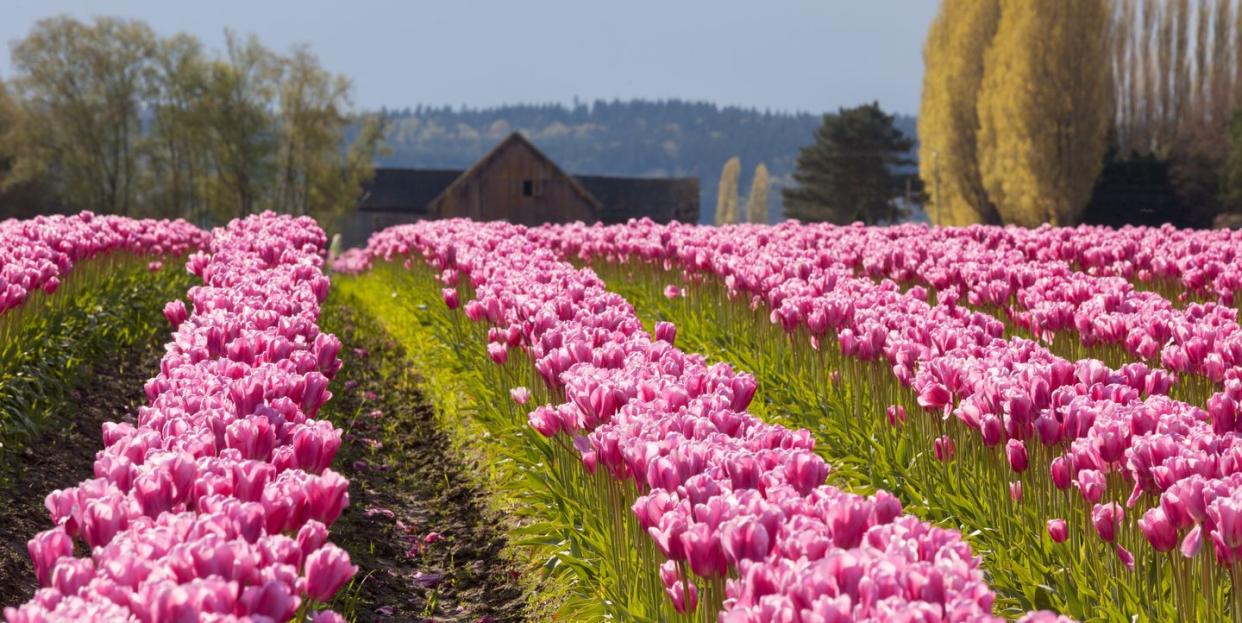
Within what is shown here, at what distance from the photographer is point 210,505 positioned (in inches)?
153

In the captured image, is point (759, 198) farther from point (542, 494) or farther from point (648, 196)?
point (542, 494)

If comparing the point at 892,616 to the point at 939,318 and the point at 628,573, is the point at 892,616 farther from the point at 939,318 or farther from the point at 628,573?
the point at 939,318

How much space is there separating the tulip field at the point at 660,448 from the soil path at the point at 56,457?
0.41 feet

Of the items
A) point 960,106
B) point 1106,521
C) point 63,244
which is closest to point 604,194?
point 960,106

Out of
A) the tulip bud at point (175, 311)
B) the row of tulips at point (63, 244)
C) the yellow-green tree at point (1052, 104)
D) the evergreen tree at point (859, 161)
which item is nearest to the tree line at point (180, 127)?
the evergreen tree at point (859, 161)

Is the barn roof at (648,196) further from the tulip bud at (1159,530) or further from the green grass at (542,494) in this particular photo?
the tulip bud at (1159,530)

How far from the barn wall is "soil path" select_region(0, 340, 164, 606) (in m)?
49.4

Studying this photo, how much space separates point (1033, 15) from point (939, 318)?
150 feet

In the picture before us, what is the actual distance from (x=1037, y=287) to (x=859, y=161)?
72.1 metres

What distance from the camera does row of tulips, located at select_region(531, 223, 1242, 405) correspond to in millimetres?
7418

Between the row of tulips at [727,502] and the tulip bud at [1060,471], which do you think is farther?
the tulip bud at [1060,471]

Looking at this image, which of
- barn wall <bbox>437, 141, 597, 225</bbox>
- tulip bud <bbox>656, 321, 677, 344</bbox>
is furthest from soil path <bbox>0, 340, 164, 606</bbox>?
barn wall <bbox>437, 141, 597, 225</bbox>

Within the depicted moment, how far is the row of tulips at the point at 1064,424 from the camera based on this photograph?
459 centimetres

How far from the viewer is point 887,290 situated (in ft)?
31.1
